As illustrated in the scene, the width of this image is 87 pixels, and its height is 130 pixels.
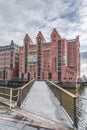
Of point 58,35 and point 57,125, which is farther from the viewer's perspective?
point 58,35

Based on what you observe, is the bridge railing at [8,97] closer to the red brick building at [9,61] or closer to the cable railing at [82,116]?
the cable railing at [82,116]

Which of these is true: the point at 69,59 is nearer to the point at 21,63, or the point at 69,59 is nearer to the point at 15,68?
the point at 21,63

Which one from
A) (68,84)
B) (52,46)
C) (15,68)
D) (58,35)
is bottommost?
(68,84)

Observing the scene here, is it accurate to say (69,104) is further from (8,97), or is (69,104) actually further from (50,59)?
(50,59)

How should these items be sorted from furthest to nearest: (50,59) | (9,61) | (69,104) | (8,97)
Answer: (9,61) < (50,59) < (8,97) < (69,104)

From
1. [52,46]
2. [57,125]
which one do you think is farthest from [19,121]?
[52,46]

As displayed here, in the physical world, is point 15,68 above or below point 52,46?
below

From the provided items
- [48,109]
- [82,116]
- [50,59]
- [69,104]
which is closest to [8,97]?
[69,104]

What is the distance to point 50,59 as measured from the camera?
9125 centimetres

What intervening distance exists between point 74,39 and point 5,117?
98.7 m

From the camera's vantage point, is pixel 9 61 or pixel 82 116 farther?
pixel 9 61

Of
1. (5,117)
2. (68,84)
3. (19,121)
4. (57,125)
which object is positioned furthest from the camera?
(68,84)

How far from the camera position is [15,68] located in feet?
363

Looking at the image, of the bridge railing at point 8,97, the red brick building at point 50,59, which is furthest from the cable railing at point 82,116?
the red brick building at point 50,59
